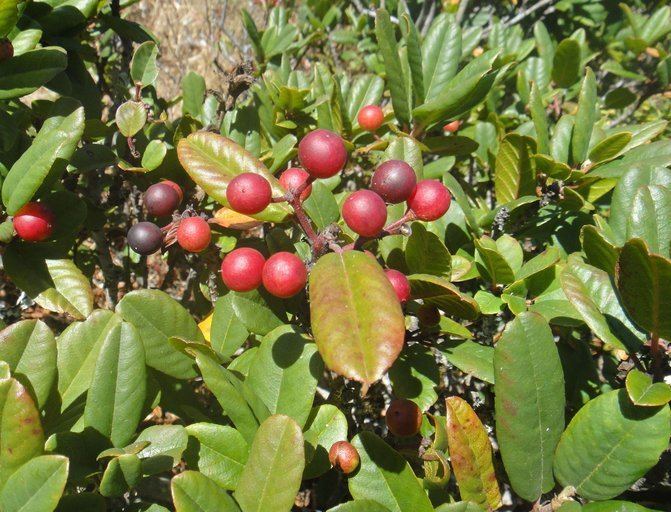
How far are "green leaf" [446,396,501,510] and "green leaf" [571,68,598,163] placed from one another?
879 mm

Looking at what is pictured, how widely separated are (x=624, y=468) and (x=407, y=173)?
661 mm

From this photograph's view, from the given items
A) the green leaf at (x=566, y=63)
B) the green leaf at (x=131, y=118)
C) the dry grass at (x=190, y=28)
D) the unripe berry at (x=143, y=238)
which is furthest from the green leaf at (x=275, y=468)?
the dry grass at (x=190, y=28)

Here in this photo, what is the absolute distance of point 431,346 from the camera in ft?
4.49

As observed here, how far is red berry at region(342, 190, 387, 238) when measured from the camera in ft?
3.13

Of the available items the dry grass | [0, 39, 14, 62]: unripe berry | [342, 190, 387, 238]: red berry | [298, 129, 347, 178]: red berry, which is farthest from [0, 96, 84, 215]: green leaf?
the dry grass

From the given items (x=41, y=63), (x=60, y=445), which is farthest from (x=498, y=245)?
(x=41, y=63)

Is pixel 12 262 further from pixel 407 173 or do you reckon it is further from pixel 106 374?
pixel 407 173

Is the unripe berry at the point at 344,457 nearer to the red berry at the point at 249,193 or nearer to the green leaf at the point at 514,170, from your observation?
the red berry at the point at 249,193

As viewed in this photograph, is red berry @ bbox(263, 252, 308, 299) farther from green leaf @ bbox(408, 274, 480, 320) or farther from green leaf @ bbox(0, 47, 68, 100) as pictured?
green leaf @ bbox(0, 47, 68, 100)

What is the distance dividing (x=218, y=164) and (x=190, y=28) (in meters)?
5.26

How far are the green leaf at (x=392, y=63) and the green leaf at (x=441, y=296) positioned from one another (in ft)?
2.36

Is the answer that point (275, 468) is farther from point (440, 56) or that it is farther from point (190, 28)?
point (190, 28)

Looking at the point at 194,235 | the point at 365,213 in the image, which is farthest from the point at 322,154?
the point at 194,235

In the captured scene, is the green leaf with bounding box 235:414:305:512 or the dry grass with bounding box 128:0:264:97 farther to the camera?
the dry grass with bounding box 128:0:264:97
